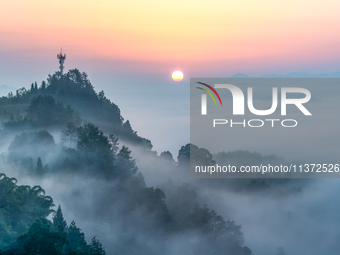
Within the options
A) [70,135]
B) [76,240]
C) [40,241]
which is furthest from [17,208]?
[70,135]

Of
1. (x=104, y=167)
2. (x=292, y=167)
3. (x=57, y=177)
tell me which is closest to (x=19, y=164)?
(x=57, y=177)

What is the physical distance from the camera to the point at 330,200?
632 ft

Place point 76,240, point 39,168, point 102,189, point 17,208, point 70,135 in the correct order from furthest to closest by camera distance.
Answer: point 70,135 < point 102,189 < point 39,168 < point 76,240 < point 17,208

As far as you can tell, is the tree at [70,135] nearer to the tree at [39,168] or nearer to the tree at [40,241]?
the tree at [39,168]

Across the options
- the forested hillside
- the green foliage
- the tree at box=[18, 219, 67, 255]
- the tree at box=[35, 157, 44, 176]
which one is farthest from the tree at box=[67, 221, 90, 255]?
the tree at box=[35, 157, 44, 176]

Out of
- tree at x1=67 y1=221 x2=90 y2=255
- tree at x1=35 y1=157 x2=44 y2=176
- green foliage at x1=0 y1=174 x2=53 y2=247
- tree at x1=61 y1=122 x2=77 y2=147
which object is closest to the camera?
green foliage at x1=0 y1=174 x2=53 y2=247

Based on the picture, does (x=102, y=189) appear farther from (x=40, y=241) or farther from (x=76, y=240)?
(x=40, y=241)

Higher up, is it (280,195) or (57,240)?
(280,195)

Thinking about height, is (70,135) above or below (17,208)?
above

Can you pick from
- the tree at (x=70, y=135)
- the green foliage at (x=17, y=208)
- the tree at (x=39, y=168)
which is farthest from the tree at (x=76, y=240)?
the tree at (x=70, y=135)

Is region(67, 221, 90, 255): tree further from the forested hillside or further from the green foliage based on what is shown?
the forested hillside

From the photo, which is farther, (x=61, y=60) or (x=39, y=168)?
(x=61, y=60)

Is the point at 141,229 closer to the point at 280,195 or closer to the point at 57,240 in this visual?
the point at 57,240

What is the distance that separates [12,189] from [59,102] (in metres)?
46.5
